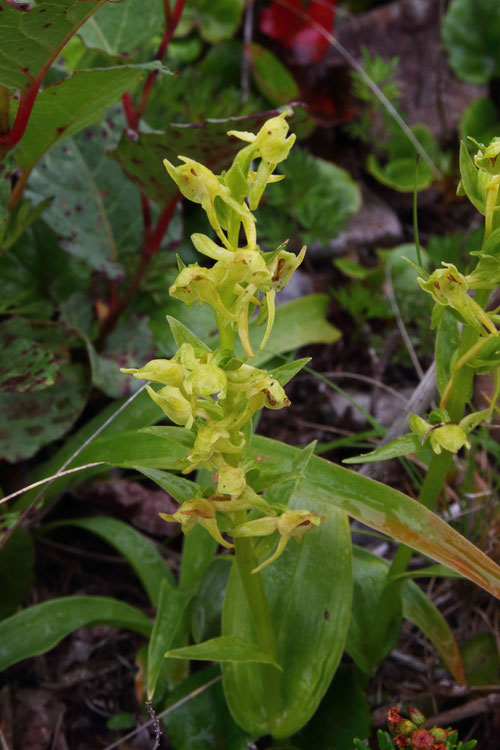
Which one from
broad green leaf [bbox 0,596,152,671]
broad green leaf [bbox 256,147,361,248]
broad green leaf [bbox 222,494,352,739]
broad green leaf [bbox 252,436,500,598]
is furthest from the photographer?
broad green leaf [bbox 256,147,361,248]

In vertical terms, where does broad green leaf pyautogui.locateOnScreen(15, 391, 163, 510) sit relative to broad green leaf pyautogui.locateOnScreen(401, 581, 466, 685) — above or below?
above

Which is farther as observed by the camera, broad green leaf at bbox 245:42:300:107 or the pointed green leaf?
broad green leaf at bbox 245:42:300:107

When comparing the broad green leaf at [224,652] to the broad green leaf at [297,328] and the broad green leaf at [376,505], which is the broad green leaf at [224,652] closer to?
the broad green leaf at [376,505]

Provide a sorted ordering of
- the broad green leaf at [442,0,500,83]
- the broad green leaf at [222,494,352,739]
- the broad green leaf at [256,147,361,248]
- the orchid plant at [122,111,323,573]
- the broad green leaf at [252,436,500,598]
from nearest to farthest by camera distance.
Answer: the orchid plant at [122,111,323,573] < the broad green leaf at [252,436,500,598] < the broad green leaf at [222,494,352,739] < the broad green leaf at [256,147,361,248] < the broad green leaf at [442,0,500,83]

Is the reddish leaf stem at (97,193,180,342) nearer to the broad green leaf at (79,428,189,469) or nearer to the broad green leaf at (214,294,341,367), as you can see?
the broad green leaf at (214,294,341,367)

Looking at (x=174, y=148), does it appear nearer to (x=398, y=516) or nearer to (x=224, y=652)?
(x=398, y=516)

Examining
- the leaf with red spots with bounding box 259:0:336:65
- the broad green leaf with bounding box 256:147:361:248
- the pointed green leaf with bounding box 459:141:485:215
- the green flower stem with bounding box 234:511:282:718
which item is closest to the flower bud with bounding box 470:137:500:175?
the pointed green leaf with bounding box 459:141:485:215

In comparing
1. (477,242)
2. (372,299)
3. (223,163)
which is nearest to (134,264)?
(223,163)
